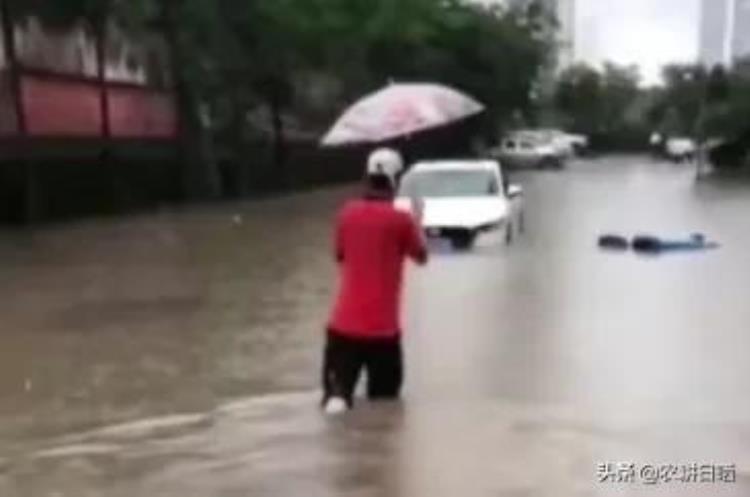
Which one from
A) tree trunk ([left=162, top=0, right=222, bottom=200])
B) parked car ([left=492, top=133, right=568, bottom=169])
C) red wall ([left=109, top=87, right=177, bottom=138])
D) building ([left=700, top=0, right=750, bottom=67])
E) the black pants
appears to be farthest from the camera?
building ([left=700, top=0, right=750, bottom=67])

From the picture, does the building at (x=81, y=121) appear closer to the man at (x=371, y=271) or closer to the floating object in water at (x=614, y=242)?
the floating object in water at (x=614, y=242)

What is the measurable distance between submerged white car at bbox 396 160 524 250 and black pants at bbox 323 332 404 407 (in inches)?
586

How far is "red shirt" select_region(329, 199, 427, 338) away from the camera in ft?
34.7

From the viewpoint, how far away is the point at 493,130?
87438 millimetres

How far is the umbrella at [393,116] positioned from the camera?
24.2m

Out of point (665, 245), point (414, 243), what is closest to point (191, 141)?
point (665, 245)

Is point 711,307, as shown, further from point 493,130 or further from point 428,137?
point 493,130

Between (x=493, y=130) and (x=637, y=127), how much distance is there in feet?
189

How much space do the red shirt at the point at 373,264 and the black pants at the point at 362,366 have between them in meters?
0.08

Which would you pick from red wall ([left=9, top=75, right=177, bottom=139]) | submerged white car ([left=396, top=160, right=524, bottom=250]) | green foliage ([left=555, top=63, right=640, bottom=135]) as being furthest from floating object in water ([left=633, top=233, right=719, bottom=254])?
green foliage ([left=555, top=63, right=640, bottom=135])

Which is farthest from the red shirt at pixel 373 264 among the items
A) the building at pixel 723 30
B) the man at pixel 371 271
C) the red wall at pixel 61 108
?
the building at pixel 723 30

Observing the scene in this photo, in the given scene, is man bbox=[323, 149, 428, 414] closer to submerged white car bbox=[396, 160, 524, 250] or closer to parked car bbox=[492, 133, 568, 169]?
submerged white car bbox=[396, 160, 524, 250]

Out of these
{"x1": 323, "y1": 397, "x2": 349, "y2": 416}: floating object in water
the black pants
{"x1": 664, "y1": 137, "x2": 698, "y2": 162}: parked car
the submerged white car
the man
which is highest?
the man

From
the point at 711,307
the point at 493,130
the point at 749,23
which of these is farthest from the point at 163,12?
the point at 749,23
